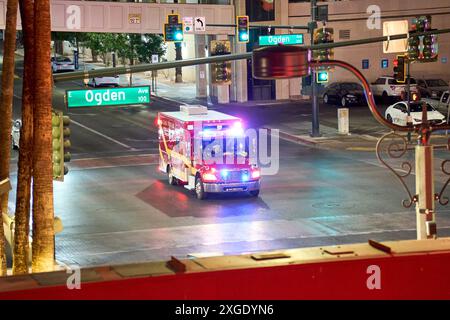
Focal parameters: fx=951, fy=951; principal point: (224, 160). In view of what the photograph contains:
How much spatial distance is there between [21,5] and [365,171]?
18740 millimetres

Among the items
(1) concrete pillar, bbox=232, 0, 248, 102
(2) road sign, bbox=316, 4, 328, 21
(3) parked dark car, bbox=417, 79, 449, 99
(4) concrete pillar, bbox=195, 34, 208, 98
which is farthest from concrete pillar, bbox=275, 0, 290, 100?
(2) road sign, bbox=316, 4, 328, 21

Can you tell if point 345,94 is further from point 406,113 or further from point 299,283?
point 299,283

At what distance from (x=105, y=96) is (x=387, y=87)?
36.7 metres

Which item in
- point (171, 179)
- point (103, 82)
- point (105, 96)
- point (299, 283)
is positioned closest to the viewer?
point (299, 283)

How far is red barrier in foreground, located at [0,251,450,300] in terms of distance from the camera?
278 inches

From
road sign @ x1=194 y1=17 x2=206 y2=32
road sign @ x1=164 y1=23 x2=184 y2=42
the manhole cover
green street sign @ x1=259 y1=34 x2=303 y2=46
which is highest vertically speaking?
road sign @ x1=194 y1=17 x2=206 y2=32

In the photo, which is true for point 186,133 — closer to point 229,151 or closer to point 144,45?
point 229,151

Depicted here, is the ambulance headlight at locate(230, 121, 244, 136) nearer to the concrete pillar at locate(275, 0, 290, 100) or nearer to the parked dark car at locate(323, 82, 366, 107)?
the parked dark car at locate(323, 82, 366, 107)

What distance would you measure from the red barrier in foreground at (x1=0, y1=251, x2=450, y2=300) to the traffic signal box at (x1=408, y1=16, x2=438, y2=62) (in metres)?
16.7

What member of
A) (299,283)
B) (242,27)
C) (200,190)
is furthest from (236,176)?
(299,283)

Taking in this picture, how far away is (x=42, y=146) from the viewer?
15289 mm

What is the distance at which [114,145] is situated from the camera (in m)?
41.1

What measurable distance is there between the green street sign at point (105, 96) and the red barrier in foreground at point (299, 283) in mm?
14390
